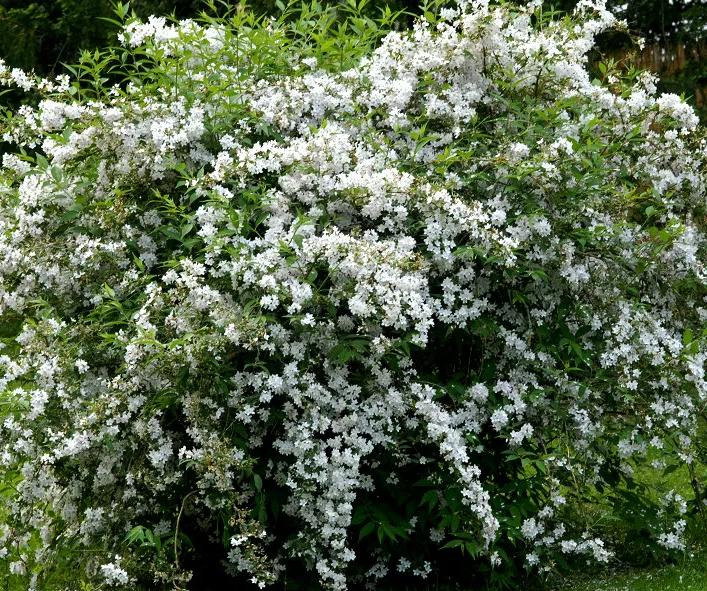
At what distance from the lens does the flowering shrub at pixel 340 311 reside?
15.3 feet

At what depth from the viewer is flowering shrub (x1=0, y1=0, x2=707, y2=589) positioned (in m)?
4.66

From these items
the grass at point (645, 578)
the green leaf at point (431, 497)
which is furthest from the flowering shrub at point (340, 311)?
the grass at point (645, 578)

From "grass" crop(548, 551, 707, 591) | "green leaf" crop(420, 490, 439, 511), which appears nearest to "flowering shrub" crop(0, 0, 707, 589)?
"green leaf" crop(420, 490, 439, 511)

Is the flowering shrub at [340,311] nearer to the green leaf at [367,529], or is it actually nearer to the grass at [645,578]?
the green leaf at [367,529]

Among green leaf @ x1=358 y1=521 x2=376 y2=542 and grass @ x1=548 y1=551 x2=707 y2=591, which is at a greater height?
green leaf @ x1=358 y1=521 x2=376 y2=542

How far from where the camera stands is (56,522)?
17.9 feet

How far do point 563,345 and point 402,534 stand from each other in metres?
1.27

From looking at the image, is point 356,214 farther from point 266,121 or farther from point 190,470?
point 190,470

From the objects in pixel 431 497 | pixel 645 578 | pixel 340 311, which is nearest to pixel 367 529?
pixel 431 497

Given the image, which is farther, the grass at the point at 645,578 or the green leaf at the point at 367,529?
the grass at the point at 645,578

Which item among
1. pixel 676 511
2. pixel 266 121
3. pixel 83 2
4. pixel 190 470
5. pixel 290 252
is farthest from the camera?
pixel 83 2

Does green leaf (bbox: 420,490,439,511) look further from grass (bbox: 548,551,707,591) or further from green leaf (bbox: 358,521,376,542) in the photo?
grass (bbox: 548,551,707,591)

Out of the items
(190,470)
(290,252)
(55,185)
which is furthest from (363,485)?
(55,185)

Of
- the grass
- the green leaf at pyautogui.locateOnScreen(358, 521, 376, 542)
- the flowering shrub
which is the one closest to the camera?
the flowering shrub
